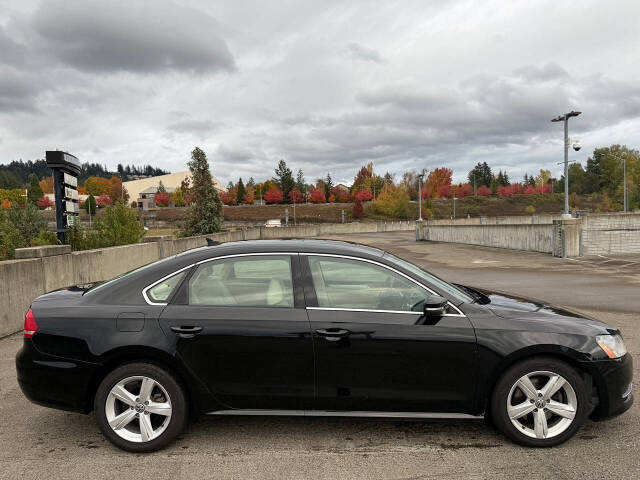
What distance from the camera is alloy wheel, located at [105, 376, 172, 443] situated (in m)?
3.37

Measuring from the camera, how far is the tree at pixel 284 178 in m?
131

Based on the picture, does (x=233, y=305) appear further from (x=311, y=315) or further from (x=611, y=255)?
(x=611, y=255)

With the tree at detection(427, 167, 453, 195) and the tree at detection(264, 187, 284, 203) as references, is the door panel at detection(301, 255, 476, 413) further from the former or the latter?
the tree at detection(427, 167, 453, 195)

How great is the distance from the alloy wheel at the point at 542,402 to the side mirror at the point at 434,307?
2.39 feet

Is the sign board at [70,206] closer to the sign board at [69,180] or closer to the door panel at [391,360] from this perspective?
the sign board at [69,180]

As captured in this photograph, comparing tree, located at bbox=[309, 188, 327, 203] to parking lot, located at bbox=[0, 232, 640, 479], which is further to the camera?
tree, located at bbox=[309, 188, 327, 203]

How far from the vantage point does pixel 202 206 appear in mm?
37594

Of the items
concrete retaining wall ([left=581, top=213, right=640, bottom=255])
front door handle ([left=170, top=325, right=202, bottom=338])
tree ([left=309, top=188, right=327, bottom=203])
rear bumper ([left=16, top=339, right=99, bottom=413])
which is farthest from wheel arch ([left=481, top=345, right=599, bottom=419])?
tree ([left=309, top=188, right=327, bottom=203])

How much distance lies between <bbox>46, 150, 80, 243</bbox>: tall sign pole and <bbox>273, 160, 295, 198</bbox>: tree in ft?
393

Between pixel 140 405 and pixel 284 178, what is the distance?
131 m

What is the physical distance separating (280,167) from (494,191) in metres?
66.1

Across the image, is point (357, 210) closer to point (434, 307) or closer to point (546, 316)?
point (546, 316)

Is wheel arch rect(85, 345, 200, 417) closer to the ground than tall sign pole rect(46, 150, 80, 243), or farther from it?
closer to the ground

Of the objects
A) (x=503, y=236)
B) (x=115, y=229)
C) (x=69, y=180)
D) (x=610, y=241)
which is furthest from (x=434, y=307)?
(x=503, y=236)
